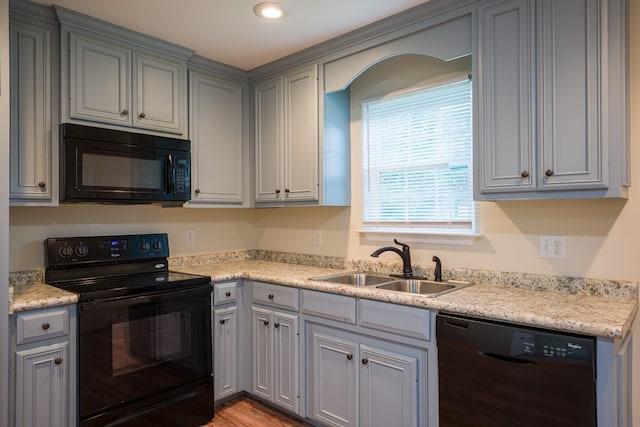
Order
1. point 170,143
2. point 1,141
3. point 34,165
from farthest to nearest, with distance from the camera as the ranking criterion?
1. point 170,143
2. point 34,165
3. point 1,141

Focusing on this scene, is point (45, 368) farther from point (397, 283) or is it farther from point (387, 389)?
point (397, 283)

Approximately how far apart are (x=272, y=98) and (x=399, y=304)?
72.3 inches

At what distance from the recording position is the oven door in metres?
2.07

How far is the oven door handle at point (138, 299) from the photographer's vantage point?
2.07 metres

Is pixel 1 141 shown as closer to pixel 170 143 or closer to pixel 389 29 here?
pixel 170 143

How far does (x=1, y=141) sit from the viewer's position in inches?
71.3

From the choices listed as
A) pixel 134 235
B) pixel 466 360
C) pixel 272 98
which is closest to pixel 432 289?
pixel 466 360

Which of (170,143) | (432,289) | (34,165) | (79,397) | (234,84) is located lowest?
(79,397)

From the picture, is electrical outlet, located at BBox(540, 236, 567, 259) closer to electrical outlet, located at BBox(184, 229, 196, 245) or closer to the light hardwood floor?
the light hardwood floor

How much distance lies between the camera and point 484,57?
2.01 m

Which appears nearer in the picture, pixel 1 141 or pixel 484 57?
pixel 1 141

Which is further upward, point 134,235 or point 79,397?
point 134,235

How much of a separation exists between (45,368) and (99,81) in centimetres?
154

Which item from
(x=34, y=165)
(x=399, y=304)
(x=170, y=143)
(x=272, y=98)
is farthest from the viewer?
(x=272, y=98)
